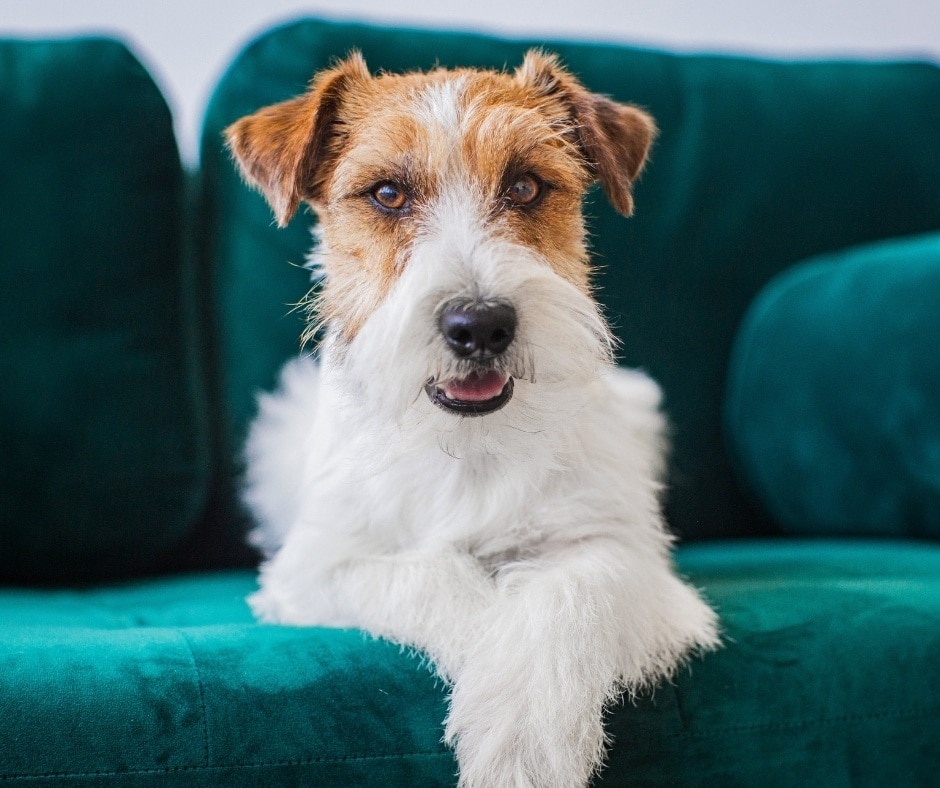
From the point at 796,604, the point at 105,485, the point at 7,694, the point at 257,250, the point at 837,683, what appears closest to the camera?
the point at 7,694

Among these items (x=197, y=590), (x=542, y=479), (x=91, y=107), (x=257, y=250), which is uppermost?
(x=91, y=107)

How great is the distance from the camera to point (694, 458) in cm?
267

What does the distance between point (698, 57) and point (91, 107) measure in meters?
1.72

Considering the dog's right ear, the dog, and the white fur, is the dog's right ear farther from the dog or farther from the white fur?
the white fur

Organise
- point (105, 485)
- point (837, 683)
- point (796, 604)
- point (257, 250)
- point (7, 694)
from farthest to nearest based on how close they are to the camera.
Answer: point (257, 250)
point (105, 485)
point (796, 604)
point (837, 683)
point (7, 694)

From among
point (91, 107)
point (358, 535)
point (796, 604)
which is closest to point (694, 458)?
point (796, 604)

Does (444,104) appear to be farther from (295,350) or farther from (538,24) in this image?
(538,24)

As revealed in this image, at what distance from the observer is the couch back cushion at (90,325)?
2.18 meters


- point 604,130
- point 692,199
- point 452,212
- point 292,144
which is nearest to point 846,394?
point 692,199

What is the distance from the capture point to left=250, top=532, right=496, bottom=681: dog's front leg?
56.9 inches

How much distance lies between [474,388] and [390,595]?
1.23ft

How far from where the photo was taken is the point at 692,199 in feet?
8.73

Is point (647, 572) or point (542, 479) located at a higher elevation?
point (542, 479)

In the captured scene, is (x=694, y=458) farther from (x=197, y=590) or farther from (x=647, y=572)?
(x=197, y=590)
